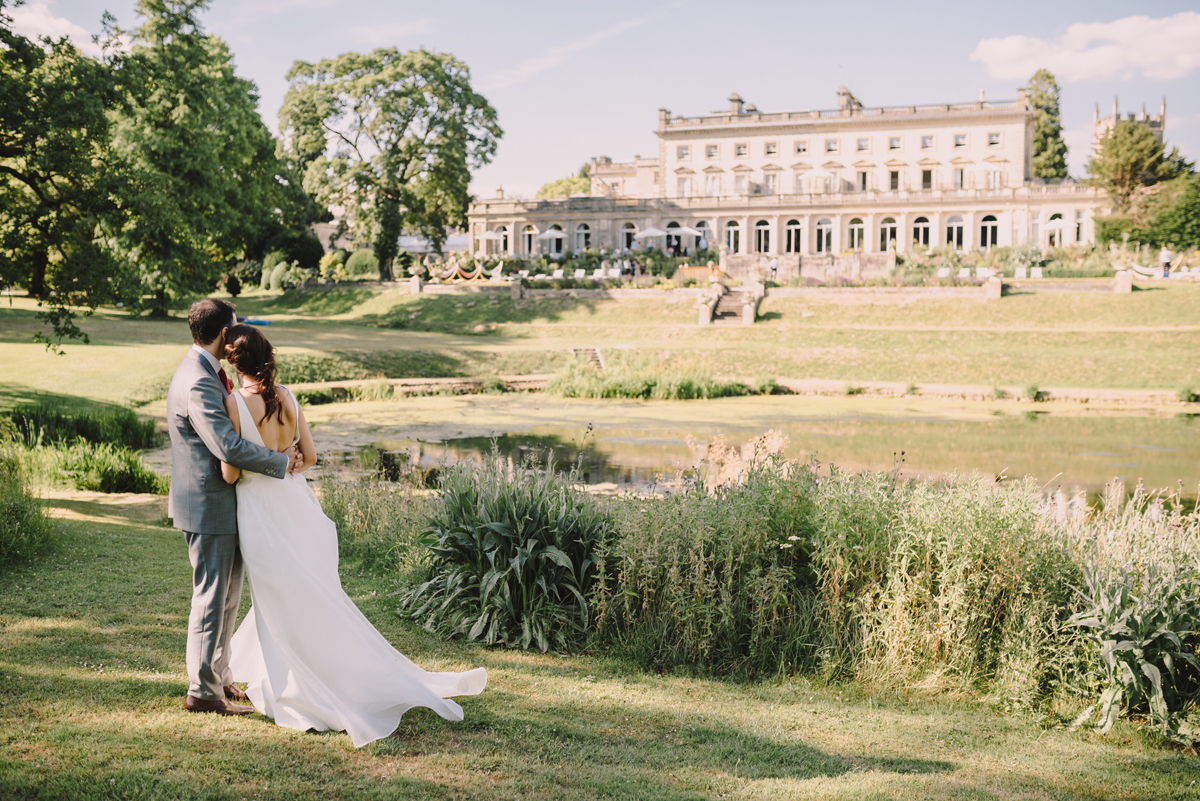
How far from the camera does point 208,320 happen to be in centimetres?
388

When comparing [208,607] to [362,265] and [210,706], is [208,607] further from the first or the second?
[362,265]

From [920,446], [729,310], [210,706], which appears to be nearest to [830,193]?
[729,310]

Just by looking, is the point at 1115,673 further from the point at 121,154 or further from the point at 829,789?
the point at 121,154

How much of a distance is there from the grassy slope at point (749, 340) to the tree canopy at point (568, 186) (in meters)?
55.4

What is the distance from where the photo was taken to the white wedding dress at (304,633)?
3836 mm

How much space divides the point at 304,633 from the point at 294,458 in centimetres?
77

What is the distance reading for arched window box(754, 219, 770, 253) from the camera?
57031 mm

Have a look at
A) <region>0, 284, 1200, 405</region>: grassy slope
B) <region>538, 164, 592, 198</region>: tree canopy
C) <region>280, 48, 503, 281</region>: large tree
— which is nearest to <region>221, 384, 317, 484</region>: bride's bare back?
<region>0, 284, 1200, 405</region>: grassy slope

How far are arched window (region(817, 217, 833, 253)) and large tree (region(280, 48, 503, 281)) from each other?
2190cm

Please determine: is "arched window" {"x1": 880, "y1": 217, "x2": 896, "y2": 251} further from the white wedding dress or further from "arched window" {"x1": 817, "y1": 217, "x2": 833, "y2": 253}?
the white wedding dress

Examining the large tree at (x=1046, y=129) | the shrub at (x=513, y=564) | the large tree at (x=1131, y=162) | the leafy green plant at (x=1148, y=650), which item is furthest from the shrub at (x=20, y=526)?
the large tree at (x=1046, y=129)

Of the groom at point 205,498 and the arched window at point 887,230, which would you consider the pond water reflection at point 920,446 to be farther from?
the arched window at point 887,230

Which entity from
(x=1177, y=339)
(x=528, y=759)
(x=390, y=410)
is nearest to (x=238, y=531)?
(x=528, y=759)

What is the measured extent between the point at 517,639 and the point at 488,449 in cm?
924
